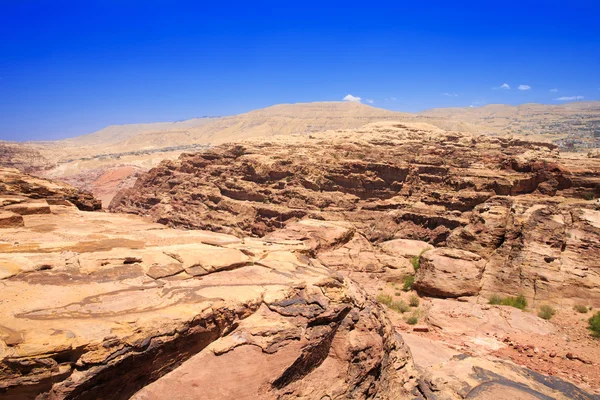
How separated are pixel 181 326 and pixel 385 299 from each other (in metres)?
10.5

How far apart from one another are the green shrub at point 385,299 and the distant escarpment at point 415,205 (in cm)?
140

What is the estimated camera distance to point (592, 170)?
25891 mm

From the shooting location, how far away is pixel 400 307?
13008mm

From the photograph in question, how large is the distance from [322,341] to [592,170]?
95.6ft

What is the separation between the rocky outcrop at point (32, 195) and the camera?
10211 millimetres

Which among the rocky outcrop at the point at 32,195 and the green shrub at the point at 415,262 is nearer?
the rocky outcrop at the point at 32,195

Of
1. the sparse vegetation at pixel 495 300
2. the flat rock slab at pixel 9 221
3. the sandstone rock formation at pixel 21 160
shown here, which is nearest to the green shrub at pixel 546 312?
the sparse vegetation at pixel 495 300

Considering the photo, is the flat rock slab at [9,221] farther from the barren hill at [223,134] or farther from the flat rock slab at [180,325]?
the barren hill at [223,134]

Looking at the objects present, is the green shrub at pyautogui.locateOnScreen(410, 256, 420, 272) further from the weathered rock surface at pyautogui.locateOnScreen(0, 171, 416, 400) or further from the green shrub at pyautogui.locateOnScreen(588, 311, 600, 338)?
the weathered rock surface at pyautogui.locateOnScreen(0, 171, 416, 400)

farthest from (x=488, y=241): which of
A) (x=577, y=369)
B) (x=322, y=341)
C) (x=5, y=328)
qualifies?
(x=5, y=328)

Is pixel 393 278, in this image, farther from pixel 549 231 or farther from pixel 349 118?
pixel 349 118

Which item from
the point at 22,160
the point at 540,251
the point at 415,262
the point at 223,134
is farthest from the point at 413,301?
the point at 223,134

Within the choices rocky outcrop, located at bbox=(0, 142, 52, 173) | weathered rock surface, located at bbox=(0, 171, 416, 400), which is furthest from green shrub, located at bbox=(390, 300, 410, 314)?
rocky outcrop, located at bbox=(0, 142, 52, 173)

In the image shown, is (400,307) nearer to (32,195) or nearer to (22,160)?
(32,195)
